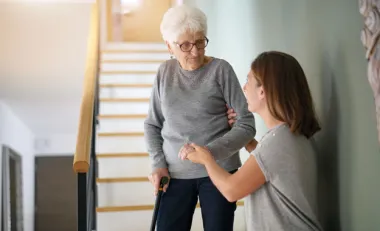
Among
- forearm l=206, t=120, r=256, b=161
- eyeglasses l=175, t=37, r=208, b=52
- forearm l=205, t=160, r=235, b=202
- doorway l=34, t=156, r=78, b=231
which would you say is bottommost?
doorway l=34, t=156, r=78, b=231

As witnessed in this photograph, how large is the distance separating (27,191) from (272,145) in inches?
259

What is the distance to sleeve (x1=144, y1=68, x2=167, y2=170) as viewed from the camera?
172 cm

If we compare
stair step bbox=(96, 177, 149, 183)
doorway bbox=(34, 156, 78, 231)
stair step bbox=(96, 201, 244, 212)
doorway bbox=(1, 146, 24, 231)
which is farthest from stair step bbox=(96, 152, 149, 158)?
doorway bbox=(34, 156, 78, 231)

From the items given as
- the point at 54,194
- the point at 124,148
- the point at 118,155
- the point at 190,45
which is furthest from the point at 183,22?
the point at 54,194

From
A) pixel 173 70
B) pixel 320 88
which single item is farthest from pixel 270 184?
pixel 173 70

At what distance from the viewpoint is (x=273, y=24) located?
2068 millimetres

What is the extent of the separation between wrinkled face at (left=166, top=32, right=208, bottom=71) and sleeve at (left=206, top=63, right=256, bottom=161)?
0.09 m

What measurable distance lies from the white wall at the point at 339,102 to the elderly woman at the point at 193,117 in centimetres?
25

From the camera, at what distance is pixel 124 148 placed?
3686mm

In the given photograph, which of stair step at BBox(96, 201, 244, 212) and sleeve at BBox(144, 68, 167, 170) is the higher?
sleeve at BBox(144, 68, 167, 170)

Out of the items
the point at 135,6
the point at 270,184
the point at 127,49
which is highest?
the point at 135,6

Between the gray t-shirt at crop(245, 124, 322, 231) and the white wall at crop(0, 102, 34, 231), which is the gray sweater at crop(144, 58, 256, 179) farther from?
the white wall at crop(0, 102, 34, 231)

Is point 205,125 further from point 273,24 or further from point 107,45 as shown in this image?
point 107,45

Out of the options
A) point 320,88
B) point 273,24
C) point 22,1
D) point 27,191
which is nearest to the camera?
point 320,88
